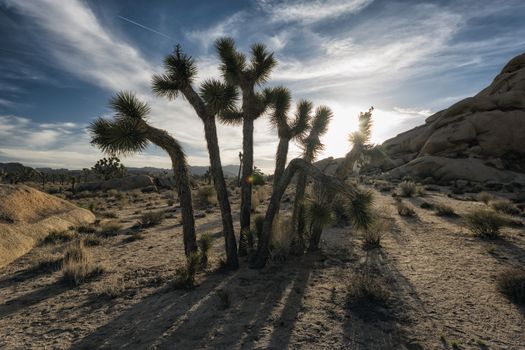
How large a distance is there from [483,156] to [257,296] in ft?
106

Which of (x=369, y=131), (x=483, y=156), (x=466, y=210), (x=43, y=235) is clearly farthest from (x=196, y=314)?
(x=483, y=156)

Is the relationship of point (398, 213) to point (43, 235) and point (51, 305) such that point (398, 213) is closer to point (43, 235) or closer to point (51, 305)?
point (51, 305)

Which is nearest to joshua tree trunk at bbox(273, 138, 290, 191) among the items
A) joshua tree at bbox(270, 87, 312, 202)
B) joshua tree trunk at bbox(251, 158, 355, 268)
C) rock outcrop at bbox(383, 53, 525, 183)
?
joshua tree at bbox(270, 87, 312, 202)

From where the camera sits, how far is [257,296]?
18.4 feet

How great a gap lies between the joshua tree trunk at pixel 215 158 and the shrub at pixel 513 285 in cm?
554

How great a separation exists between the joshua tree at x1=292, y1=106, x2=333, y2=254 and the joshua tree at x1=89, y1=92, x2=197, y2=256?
306 cm

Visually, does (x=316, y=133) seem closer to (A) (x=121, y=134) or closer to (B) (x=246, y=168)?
(B) (x=246, y=168)

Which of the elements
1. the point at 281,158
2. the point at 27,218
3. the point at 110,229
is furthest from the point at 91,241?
the point at 281,158

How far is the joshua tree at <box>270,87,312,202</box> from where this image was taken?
8.55 m

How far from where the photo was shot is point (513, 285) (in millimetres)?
5012

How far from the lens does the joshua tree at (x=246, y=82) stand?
25.3ft

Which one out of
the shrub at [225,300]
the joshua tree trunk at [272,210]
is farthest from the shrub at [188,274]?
the joshua tree trunk at [272,210]

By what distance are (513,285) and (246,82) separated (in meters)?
7.46

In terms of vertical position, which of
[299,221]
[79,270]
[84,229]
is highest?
[299,221]
